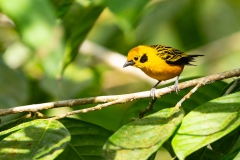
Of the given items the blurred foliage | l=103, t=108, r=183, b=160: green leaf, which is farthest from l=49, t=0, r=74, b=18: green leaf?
l=103, t=108, r=183, b=160: green leaf

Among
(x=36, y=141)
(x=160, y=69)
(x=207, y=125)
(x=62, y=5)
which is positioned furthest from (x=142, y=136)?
(x=160, y=69)

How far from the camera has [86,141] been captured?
201cm

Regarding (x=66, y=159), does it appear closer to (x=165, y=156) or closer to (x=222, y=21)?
(x=165, y=156)

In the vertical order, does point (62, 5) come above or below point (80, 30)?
above

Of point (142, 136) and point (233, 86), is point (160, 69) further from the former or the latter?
point (142, 136)

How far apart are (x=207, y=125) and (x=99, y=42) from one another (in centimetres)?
373

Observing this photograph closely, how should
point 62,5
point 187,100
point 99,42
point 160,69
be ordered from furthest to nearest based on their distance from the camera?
point 99,42
point 160,69
point 187,100
point 62,5

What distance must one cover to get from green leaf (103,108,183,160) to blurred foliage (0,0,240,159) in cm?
23

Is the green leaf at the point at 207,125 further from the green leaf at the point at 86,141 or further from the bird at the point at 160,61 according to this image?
the bird at the point at 160,61

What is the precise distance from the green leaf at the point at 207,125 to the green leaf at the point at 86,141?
1.40 ft

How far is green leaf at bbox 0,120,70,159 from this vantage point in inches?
64.6

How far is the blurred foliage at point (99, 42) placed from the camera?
1615 mm

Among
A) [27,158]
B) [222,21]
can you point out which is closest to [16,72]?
[27,158]

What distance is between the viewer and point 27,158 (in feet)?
5.44
